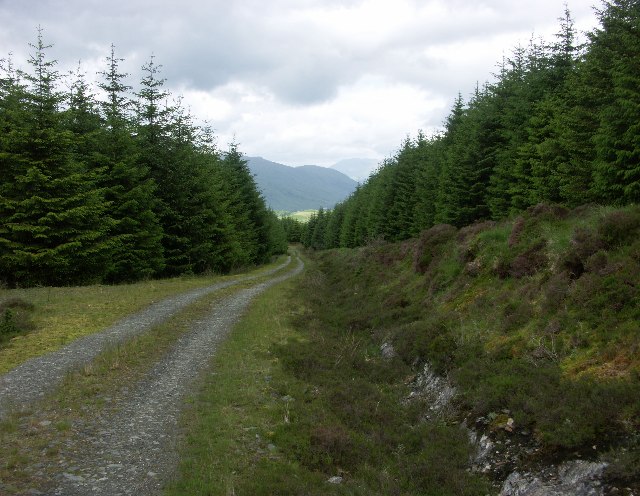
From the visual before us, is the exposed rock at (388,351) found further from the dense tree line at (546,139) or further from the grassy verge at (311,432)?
the dense tree line at (546,139)

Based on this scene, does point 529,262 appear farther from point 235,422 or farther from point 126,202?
point 126,202

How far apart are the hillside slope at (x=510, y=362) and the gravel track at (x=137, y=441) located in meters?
2.59

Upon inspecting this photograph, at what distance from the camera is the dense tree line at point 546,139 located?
13.4 metres

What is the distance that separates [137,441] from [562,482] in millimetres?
6531

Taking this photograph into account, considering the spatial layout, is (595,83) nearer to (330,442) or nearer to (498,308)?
(498,308)

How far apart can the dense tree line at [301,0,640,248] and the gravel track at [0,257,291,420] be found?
1605 cm

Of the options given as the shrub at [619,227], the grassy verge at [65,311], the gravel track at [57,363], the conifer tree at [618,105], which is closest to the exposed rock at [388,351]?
the shrub at [619,227]

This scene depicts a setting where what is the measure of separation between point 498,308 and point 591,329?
3566 millimetres

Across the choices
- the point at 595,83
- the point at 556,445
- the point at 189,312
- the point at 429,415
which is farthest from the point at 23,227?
the point at 595,83

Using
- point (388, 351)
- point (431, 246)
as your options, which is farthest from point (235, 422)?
point (431, 246)

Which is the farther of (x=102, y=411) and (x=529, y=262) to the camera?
(x=529, y=262)

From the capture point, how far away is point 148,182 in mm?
26984

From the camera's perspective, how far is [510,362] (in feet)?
30.7

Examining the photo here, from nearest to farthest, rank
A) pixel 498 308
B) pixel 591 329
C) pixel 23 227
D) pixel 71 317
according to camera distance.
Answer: pixel 591 329
pixel 498 308
pixel 71 317
pixel 23 227
